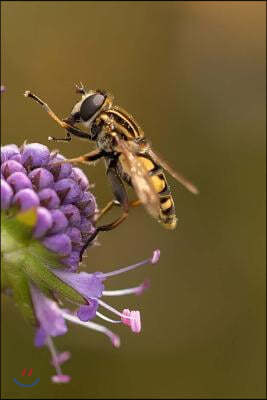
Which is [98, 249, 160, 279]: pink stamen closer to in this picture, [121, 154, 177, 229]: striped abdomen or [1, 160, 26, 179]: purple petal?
[121, 154, 177, 229]: striped abdomen

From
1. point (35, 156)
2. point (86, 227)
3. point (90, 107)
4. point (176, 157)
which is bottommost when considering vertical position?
point (176, 157)

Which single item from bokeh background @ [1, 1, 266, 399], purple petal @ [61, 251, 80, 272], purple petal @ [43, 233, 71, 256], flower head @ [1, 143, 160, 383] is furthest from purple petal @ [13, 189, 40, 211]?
bokeh background @ [1, 1, 266, 399]

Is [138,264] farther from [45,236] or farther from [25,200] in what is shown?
[25,200]

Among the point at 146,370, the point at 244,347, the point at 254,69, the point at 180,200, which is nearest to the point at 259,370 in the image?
the point at 244,347

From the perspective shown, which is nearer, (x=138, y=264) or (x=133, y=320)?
(x=133, y=320)

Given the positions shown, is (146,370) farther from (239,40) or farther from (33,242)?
(33,242)

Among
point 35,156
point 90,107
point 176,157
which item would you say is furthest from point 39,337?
point 176,157

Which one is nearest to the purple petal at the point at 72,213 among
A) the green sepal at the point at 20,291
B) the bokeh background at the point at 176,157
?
the green sepal at the point at 20,291
